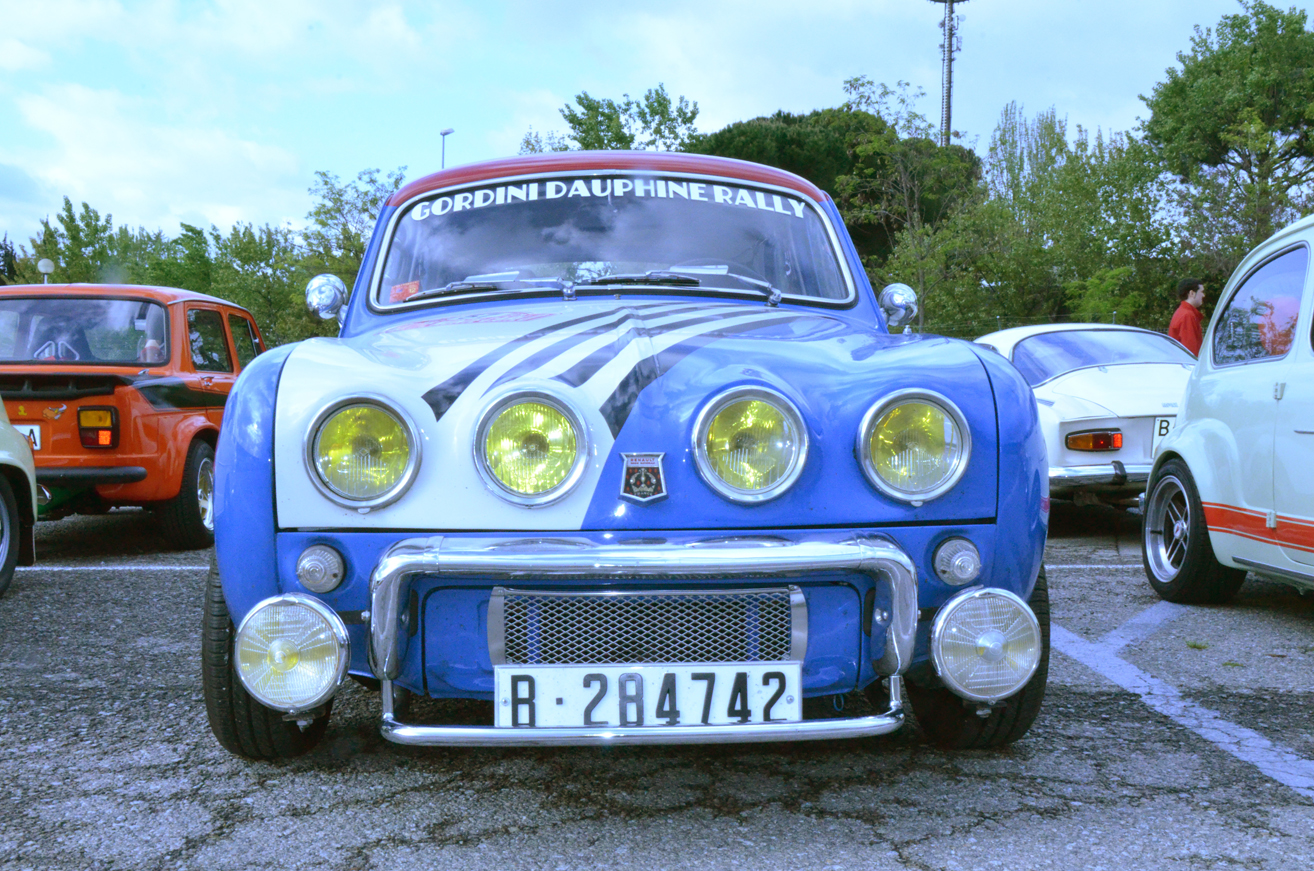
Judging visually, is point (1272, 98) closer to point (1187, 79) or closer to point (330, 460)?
point (1187, 79)

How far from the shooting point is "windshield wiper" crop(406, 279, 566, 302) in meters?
3.25

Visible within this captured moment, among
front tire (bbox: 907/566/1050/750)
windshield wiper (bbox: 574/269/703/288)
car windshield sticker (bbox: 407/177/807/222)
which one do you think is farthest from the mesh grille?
car windshield sticker (bbox: 407/177/807/222)

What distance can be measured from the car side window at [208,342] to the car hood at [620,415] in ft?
15.7

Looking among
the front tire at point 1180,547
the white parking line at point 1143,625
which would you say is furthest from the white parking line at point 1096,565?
the white parking line at point 1143,625

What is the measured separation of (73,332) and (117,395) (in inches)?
28.9

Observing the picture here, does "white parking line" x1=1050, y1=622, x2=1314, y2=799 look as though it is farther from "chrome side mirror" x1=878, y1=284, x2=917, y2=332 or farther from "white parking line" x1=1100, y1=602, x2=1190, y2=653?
"chrome side mirror" x1=878, y1=284, x2=917, y2=332

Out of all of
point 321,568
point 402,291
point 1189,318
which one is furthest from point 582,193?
point 1189,318

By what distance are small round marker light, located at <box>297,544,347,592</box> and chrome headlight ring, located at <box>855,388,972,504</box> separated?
1.09 metres

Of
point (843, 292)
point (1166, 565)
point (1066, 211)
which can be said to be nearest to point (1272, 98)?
point (1066, 211)

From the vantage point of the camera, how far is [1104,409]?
21.0 feet

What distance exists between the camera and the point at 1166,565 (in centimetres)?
491

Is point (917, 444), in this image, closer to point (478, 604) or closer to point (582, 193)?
point (478, 604)

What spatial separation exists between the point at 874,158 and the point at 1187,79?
37.3ft

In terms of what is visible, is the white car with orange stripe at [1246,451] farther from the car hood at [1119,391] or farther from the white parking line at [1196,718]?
the car hood at [1119,391]
